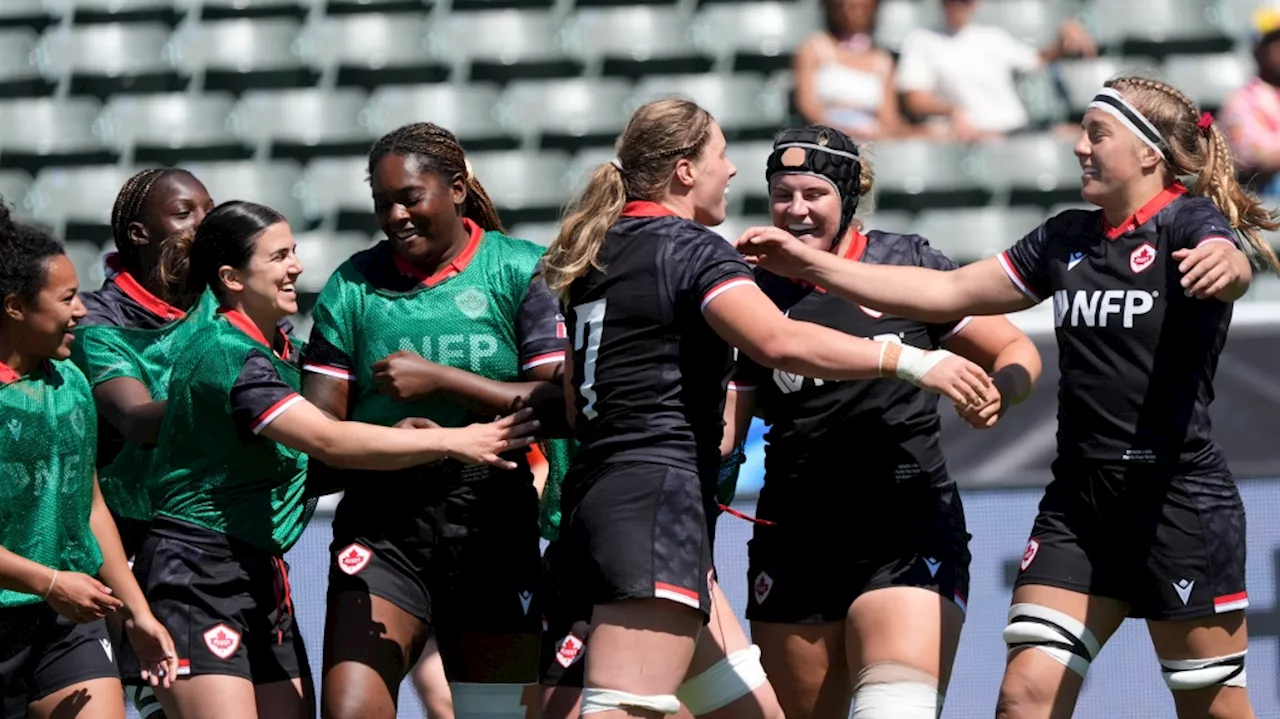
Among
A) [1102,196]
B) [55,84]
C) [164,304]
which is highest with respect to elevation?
[55,84]

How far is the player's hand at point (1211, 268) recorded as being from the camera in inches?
156

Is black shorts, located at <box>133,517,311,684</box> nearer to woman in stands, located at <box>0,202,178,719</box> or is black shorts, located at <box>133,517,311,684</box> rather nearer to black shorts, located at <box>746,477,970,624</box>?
woman in stands, located at <box>0,202,178,719</box>

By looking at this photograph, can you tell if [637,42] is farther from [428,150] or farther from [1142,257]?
[1142,257]

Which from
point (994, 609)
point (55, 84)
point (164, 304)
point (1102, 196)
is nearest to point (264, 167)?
point (55, 84)

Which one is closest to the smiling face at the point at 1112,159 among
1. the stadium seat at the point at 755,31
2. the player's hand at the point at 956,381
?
the player's hand at the point at 956,381

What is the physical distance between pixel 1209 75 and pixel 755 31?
2.47 m

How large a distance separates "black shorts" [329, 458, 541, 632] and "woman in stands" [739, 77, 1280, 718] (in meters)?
0.92

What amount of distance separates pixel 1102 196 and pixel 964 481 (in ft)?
5.35

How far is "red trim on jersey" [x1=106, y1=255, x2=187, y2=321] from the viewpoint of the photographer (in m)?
5.00

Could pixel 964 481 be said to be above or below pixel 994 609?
above

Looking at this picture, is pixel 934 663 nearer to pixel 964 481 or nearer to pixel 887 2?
pixel 964 481

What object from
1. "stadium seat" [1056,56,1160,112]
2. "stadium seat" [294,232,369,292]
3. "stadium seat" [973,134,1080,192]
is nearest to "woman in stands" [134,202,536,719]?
"stadium seat" [294,232,369,292]

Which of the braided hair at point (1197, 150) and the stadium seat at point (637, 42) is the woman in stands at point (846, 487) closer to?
the braided hair at point (1197, 150)

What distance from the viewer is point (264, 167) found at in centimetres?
967
